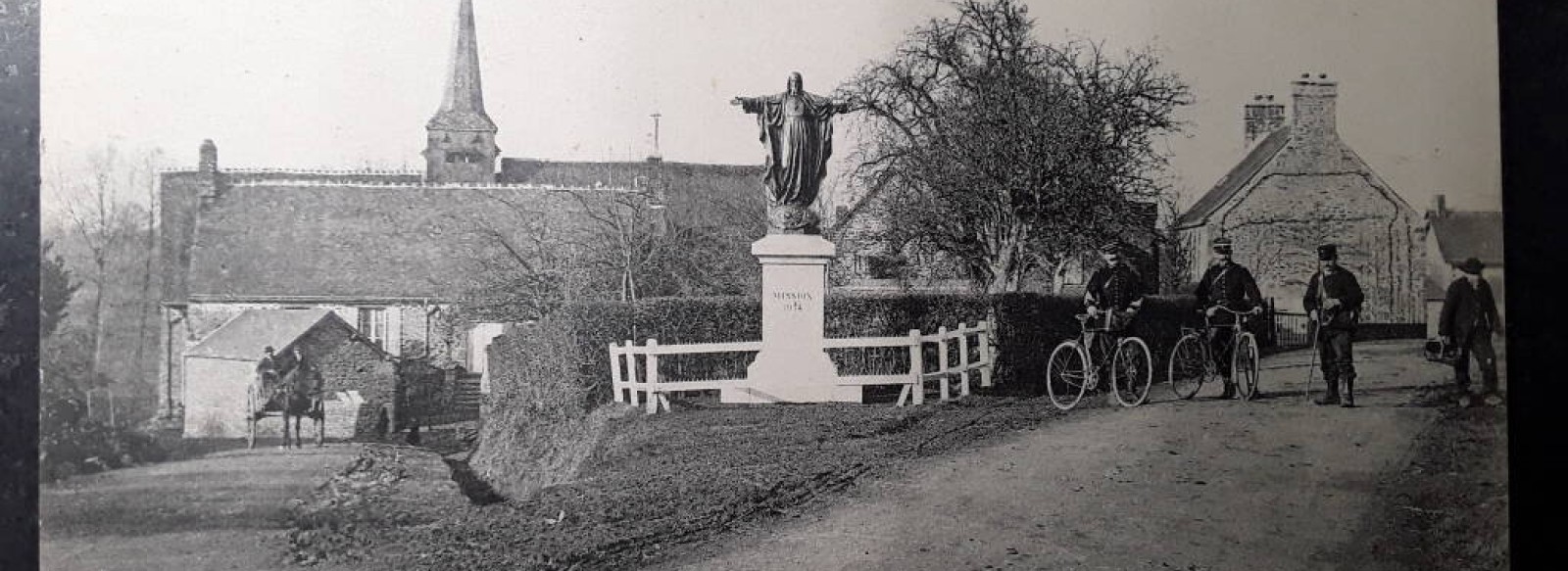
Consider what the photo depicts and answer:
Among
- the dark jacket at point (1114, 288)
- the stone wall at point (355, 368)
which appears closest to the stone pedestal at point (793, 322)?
the dark jacket at point (1114, 288)

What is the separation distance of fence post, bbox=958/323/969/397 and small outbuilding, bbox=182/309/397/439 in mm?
2374

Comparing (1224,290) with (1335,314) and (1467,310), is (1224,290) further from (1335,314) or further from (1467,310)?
(1467,310)

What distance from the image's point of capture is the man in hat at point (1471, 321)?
184 inches

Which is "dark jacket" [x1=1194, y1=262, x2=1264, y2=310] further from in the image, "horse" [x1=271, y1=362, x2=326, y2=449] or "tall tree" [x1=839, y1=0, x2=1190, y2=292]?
"horse" [x1=271, y1=362, x2=326, y2=449]

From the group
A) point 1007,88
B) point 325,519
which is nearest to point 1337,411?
point 1007,88

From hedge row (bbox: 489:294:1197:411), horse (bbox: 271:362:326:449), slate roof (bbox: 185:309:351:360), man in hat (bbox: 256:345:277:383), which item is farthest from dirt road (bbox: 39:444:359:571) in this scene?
hedge row (bbox: 489:294:1197:411)

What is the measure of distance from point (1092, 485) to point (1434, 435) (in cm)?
171

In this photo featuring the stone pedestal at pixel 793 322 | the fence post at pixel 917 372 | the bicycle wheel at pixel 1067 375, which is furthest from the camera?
the bicycle wheel at pixel 1067 375

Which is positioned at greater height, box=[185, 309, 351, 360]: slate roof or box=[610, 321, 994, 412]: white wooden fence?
box=[185, 309, 351, 360]: slate roof

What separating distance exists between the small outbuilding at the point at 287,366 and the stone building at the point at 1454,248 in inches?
179

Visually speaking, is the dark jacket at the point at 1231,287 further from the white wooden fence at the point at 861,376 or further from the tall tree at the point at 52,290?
the tall tree at the point at 52,290

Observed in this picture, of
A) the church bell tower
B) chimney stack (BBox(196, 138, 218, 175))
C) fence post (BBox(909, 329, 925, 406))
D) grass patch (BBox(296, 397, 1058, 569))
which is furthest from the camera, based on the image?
fence post (BBox(909, 329, 925, 406))

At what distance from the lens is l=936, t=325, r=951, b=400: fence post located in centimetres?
451

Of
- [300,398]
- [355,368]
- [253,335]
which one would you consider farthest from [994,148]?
[253,335]
